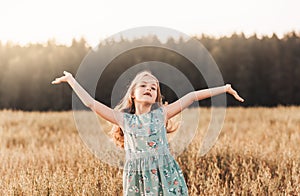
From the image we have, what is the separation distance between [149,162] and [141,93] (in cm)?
53

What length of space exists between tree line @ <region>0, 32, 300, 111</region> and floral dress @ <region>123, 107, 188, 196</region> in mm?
18683

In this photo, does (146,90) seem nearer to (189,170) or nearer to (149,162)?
(149,162)

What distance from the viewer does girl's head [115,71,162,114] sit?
3.66 meters

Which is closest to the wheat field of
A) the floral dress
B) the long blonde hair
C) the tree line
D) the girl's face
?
the long blonde hair

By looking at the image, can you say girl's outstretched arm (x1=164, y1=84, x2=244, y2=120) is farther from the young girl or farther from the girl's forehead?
the girl's forehead

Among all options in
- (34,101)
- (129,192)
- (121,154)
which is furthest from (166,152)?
(34,101)

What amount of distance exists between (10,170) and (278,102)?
2004 centimetres

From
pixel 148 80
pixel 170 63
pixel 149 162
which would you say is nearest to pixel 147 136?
pixel 149 162

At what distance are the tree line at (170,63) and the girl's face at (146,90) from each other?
731 inches

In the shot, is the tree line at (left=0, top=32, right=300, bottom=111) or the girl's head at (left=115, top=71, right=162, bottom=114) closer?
the girl's head at (left=115, top=71, right=162, bottom=114)

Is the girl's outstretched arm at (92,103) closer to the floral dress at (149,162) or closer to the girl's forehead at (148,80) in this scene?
the floral dress at (149,162)

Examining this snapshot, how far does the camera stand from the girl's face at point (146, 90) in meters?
3.65

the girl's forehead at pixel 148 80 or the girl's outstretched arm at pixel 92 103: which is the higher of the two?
the girl's forehead at pixel 148 80

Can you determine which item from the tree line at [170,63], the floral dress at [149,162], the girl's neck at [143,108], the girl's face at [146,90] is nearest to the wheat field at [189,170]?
the floral dress at [149,162]
